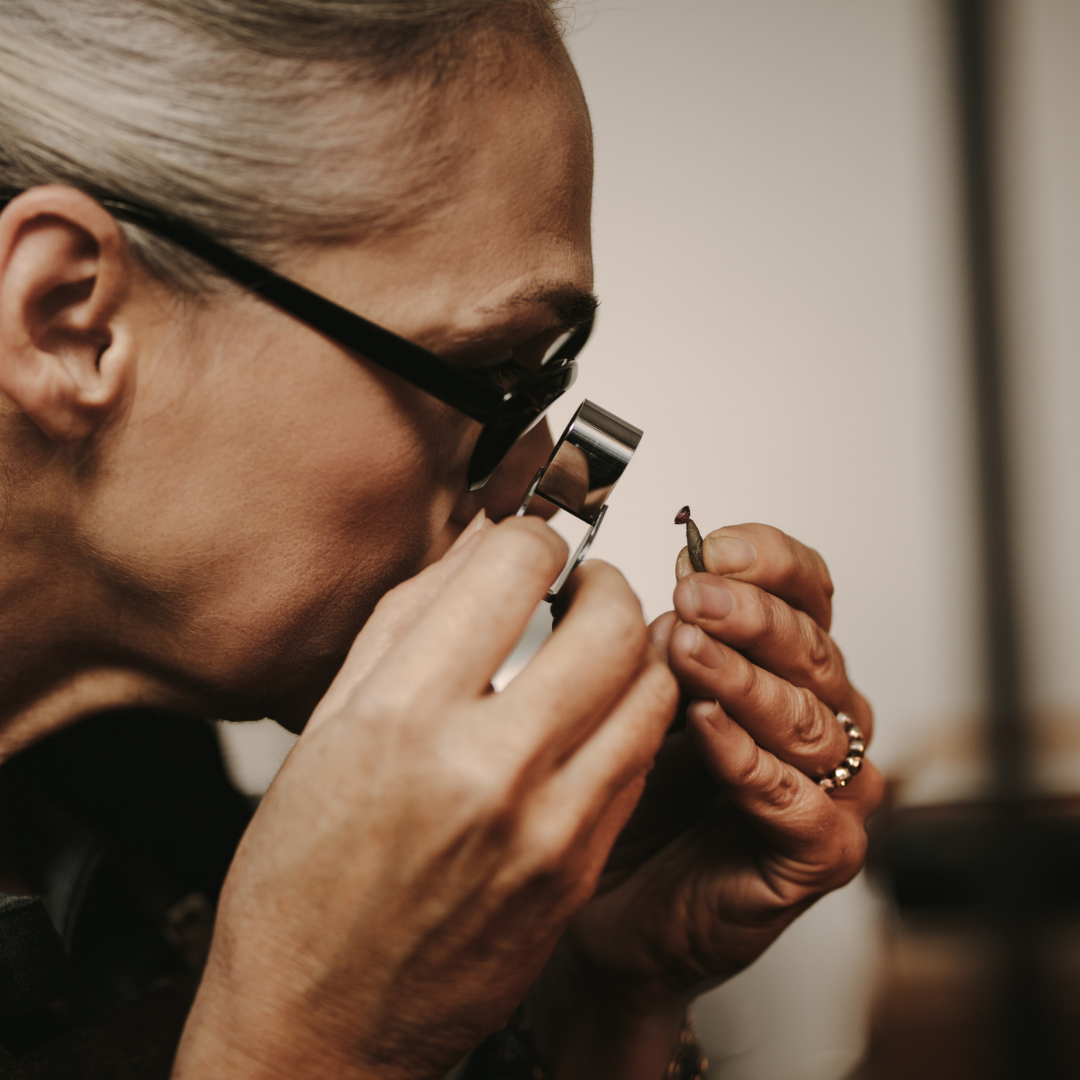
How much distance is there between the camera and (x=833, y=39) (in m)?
1.22

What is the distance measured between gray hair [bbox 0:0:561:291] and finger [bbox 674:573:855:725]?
0.40 meters

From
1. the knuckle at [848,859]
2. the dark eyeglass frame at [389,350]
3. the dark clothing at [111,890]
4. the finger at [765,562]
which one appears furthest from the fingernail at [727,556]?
the dark clothing at [111,890]

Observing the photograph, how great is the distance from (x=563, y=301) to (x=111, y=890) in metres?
0.93

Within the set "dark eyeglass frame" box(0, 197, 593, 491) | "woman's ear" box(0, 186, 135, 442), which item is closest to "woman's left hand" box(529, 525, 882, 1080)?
"dark eyeglass frame" box(0, 197, 593, 491)

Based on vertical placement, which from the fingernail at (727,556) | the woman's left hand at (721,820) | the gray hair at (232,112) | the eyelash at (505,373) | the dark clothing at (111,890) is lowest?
the dark clothing at (111,890)

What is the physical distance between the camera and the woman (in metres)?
0.47

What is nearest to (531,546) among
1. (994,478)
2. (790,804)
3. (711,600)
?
(711,600)

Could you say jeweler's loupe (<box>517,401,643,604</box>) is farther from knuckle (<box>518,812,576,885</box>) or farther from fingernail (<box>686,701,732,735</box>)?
knuckle (<box>518,812,576,885</box>)

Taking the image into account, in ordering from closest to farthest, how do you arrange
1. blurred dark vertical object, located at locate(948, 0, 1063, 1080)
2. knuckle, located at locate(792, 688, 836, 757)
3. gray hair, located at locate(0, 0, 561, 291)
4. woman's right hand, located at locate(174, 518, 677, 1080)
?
1. woman's right hand, located at locate(174, 518, 677, 1080)
2. gray hair, located at locate(0, 0, 561, 291)
3. knuckle, located at locate(792, 688, 836, 757)
4. blurred dark vertical object, located at locate(948, 0, 1063, 1080)

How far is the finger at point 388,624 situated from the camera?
526mm

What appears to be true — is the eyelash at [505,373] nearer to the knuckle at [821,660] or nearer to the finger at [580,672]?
the finger at [580,672]

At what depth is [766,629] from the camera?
64 centimetres

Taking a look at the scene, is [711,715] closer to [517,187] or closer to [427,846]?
[427,846]

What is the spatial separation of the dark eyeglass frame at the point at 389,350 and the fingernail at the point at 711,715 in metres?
0.29
